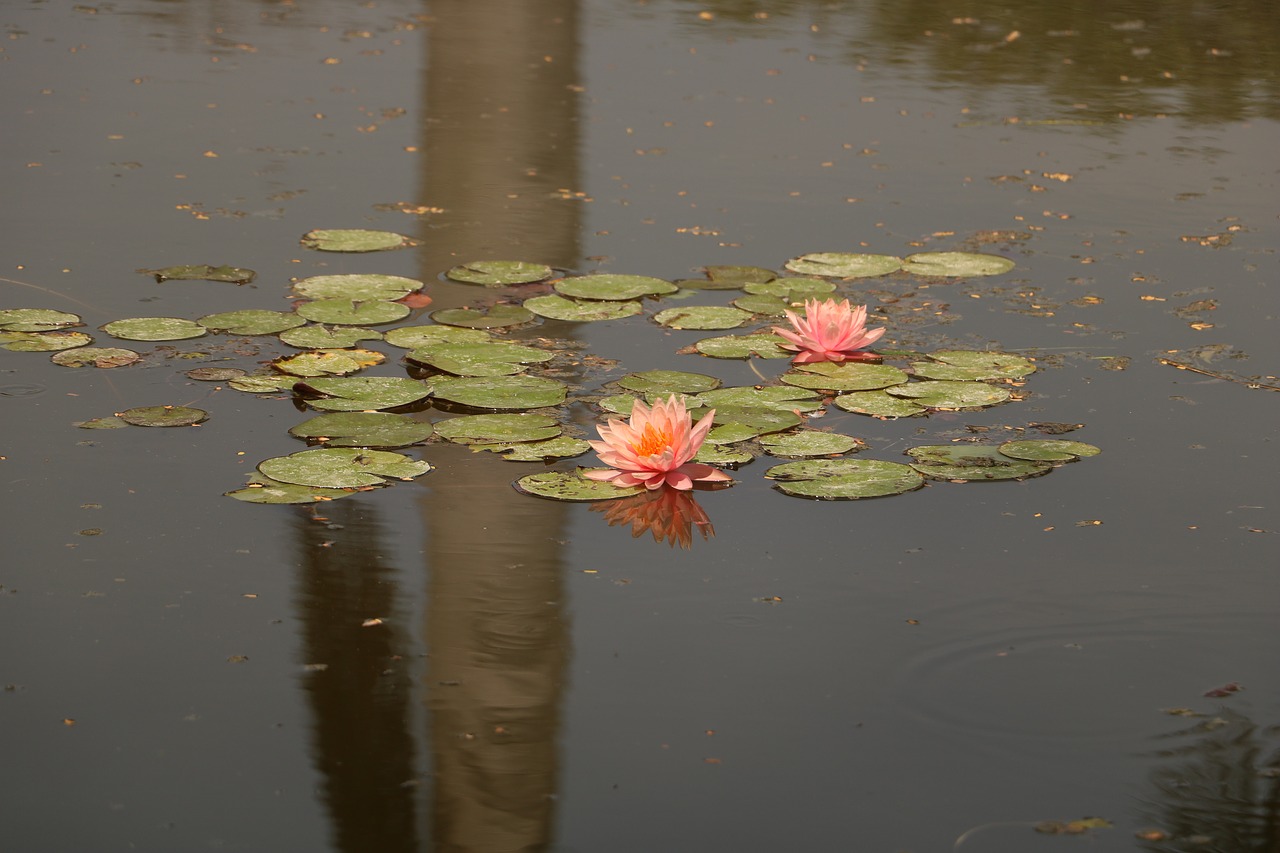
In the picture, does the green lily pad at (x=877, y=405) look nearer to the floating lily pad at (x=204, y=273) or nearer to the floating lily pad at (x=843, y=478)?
the floating lily pad at (x=843, y=478)

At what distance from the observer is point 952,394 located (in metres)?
3.55

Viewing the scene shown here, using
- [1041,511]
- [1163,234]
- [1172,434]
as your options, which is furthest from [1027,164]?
[1041,511]

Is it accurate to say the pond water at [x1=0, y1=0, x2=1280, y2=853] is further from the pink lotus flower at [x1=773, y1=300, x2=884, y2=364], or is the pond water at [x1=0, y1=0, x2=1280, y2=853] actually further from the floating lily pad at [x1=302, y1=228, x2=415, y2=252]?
the pink lotus flower at [x1=773, y1=300, x2=884, y2=364]

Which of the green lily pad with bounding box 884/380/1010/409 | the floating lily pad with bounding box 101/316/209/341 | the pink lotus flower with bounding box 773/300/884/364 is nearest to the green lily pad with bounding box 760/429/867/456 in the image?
the green lily pad with bounding box 884/380/1010/409

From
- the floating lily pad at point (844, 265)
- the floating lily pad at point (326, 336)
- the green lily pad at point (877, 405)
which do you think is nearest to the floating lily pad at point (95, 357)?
the floating lily pad at point (326, 336)

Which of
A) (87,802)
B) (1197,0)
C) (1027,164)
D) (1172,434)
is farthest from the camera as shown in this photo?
(1197,0)

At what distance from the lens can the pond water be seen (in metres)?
1.99

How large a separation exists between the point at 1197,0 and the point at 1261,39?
128cm

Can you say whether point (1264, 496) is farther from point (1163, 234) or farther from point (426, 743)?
point (1163, 234)

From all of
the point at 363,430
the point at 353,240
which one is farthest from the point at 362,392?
the point at 353,240

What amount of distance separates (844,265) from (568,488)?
1873mm

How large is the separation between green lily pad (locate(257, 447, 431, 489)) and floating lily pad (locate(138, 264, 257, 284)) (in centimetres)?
138

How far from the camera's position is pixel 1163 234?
5.05 m

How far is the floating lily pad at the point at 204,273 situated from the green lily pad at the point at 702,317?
122cm
